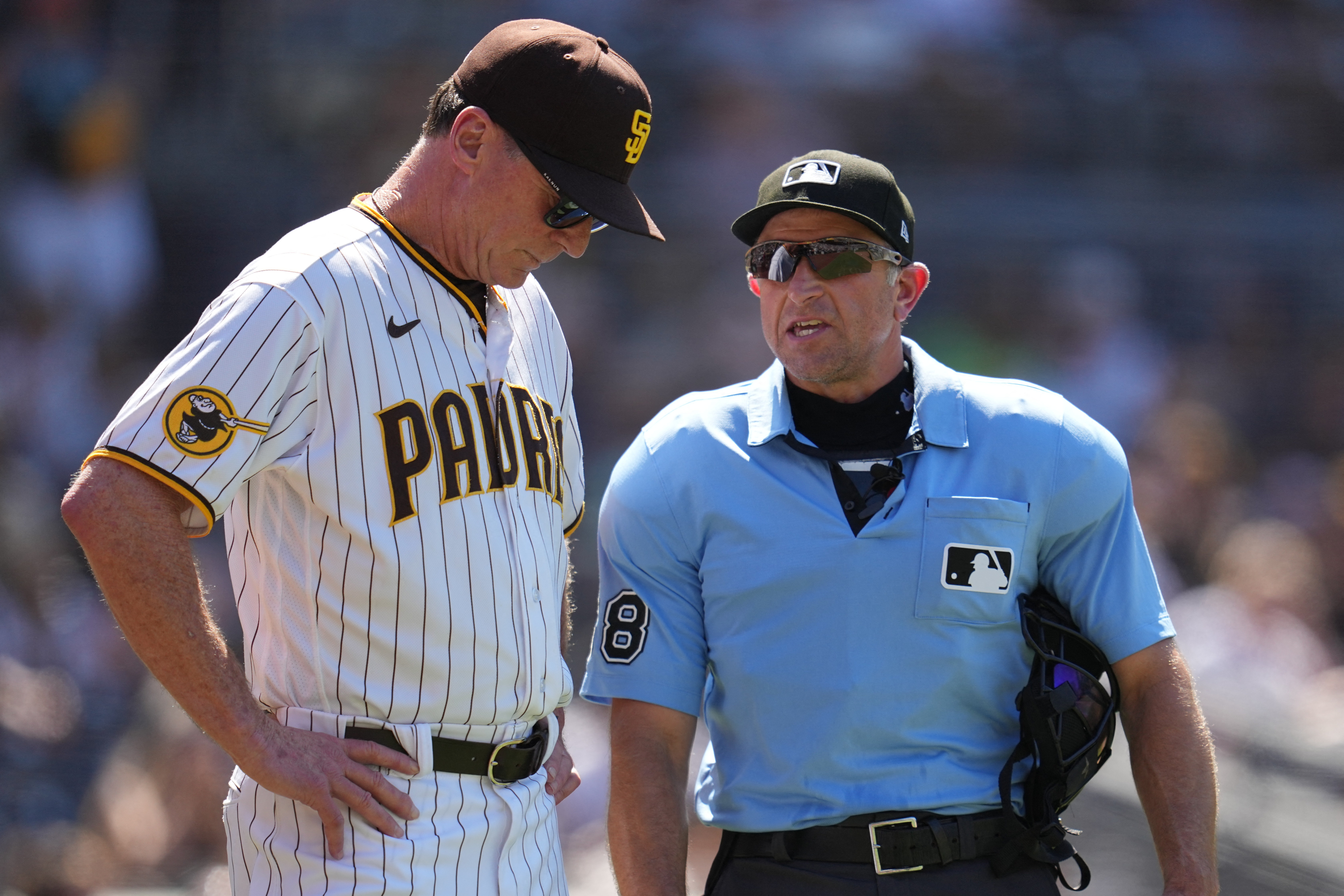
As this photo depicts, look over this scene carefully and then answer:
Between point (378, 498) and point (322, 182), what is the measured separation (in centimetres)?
590

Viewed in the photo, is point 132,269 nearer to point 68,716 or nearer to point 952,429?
point 68,716

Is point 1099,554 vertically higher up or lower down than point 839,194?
lower down

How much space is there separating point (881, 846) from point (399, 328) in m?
1.26

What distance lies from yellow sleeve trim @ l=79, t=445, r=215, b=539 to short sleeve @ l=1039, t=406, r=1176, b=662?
1.56 metres

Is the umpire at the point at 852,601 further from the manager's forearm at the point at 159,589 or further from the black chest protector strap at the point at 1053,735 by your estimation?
the manager's forearm at the point at 159,589

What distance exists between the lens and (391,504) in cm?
201

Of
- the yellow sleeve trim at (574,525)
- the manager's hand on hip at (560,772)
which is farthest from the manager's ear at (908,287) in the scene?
the manager's hand on hip at (560,772)

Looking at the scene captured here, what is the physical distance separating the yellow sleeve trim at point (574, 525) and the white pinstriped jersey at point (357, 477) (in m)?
0.38

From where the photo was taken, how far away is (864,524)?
2488 mm

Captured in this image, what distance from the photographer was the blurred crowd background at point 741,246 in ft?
18.9

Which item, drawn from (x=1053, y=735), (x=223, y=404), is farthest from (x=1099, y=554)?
(x=223, y=404)

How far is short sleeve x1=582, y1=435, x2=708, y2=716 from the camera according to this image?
2.53 meters

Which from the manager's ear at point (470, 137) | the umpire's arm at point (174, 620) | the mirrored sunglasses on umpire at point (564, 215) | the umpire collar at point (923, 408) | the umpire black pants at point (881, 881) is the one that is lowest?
the umpire black pants at point (881, 881)

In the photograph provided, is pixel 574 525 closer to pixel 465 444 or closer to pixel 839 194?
pixel 465 444
